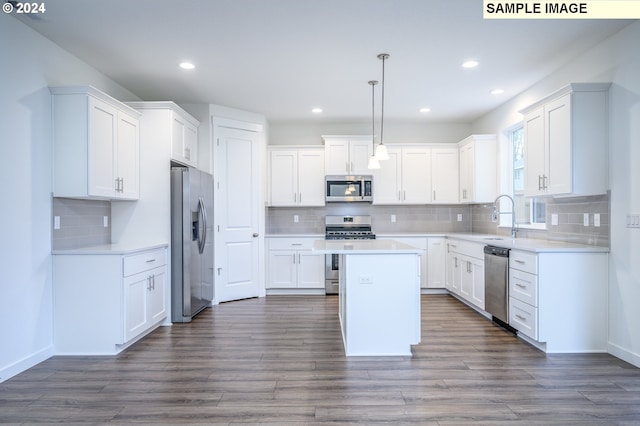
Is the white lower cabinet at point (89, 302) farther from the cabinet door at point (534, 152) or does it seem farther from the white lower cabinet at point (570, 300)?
the cabinet door at point (534, 152)

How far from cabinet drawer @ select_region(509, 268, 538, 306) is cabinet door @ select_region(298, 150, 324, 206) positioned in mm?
2977

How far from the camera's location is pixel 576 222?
3.54 meters

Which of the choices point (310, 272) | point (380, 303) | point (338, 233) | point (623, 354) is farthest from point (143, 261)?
point (623, 354)

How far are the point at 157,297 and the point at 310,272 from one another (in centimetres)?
233

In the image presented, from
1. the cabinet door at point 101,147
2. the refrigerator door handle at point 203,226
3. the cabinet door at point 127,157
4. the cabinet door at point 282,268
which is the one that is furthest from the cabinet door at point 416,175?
the cabinet door at point 101,147

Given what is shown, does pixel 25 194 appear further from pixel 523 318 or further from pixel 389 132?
pixel 389 132

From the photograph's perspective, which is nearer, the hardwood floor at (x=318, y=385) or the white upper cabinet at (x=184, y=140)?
the hardwood floor at (x=318, y=385)

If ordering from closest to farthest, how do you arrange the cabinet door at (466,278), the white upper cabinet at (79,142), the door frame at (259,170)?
the white upper cabinet at (79,142), the cabinet door at (466,278), the door frame at (259,170)

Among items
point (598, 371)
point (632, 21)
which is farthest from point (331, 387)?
point (632, 21)

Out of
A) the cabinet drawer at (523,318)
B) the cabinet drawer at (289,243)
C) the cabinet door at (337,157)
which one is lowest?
the cabinet drawer at (523,318)

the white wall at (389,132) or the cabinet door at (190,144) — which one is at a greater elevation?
the white wall at (389,132)

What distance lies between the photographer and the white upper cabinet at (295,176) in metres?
5.78

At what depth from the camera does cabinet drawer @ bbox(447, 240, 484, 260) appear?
4299 mm

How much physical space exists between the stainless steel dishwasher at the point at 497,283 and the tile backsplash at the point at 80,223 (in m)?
4.09
